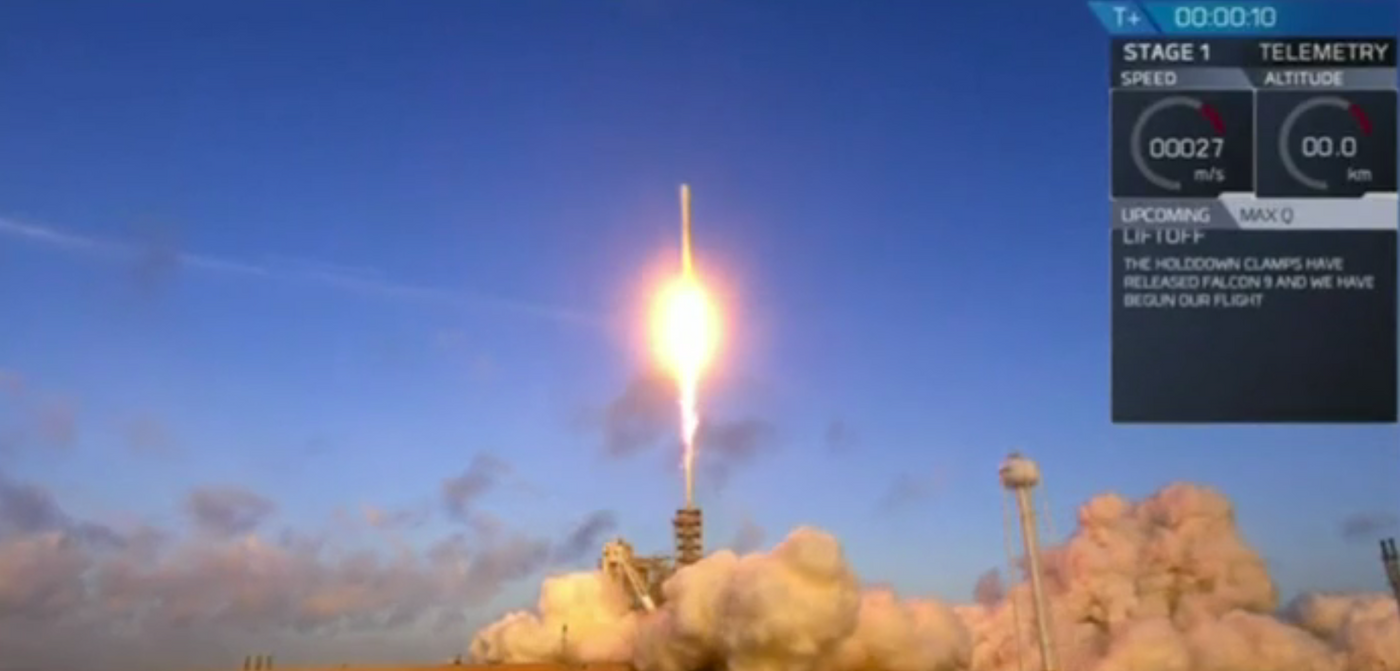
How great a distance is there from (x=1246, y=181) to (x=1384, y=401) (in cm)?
1286

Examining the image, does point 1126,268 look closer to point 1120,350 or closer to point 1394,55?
point 1120,350

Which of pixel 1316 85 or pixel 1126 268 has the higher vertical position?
pixel 1316 85

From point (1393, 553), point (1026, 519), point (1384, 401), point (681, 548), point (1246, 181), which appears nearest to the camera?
point (1246, 181)

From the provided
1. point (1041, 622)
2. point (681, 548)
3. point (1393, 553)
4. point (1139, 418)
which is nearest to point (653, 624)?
point (681, 548)

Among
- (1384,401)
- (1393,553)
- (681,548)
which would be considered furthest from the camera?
(681,548)

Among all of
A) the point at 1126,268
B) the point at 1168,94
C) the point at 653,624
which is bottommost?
the point at 653,624

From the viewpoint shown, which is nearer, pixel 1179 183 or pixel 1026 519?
pixel 1179 183

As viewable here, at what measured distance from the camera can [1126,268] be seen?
67125 millimetres

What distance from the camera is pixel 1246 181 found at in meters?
67.1

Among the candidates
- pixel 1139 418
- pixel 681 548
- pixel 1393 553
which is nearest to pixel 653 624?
pixel 681 548

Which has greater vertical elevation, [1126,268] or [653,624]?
[1126,268]

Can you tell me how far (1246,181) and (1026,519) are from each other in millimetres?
38872

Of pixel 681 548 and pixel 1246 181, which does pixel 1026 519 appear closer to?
pixel 1246 181

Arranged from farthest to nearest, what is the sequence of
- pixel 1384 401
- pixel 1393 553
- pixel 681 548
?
pixel 681 548 < pixel 1393 553 < pixel 1384 401
